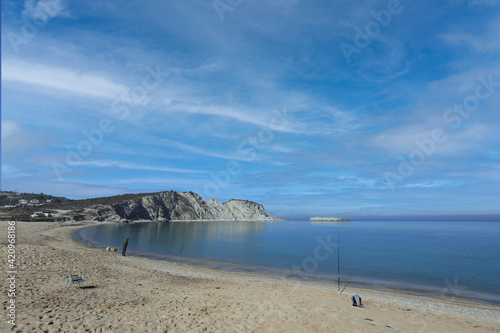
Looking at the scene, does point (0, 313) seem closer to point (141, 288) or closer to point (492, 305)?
point (141, 288)

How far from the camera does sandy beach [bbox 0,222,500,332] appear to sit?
9.52 metres

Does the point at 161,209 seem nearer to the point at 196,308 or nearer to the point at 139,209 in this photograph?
the point at 139,209

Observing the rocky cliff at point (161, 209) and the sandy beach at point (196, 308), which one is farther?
the rocky cliff at point (161, 209)

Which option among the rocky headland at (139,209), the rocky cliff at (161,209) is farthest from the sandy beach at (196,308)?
the rocky cliff at (161,209)

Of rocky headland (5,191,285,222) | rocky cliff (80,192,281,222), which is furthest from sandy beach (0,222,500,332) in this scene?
rocky cliff (80,192,281,222)

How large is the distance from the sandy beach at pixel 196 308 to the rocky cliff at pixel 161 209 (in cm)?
10158

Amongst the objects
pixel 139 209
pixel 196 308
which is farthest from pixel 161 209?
pixel 196 308

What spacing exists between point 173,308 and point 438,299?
61.7 feet

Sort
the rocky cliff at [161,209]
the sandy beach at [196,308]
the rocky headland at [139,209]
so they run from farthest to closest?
the rocky cliff at [161,209]
the rocky headland at [139,209]
the sandy beach at [196,308]

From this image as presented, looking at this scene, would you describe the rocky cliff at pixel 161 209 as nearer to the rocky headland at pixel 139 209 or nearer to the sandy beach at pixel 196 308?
the rocky headland at pixel 139 209

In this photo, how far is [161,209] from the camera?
479ft

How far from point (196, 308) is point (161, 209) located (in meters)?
143

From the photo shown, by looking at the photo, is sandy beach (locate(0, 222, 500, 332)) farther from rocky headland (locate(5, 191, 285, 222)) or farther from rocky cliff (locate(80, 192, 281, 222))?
rocky cliff (locate(80, 192, 281, 222))

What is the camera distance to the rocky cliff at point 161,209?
367 ft
